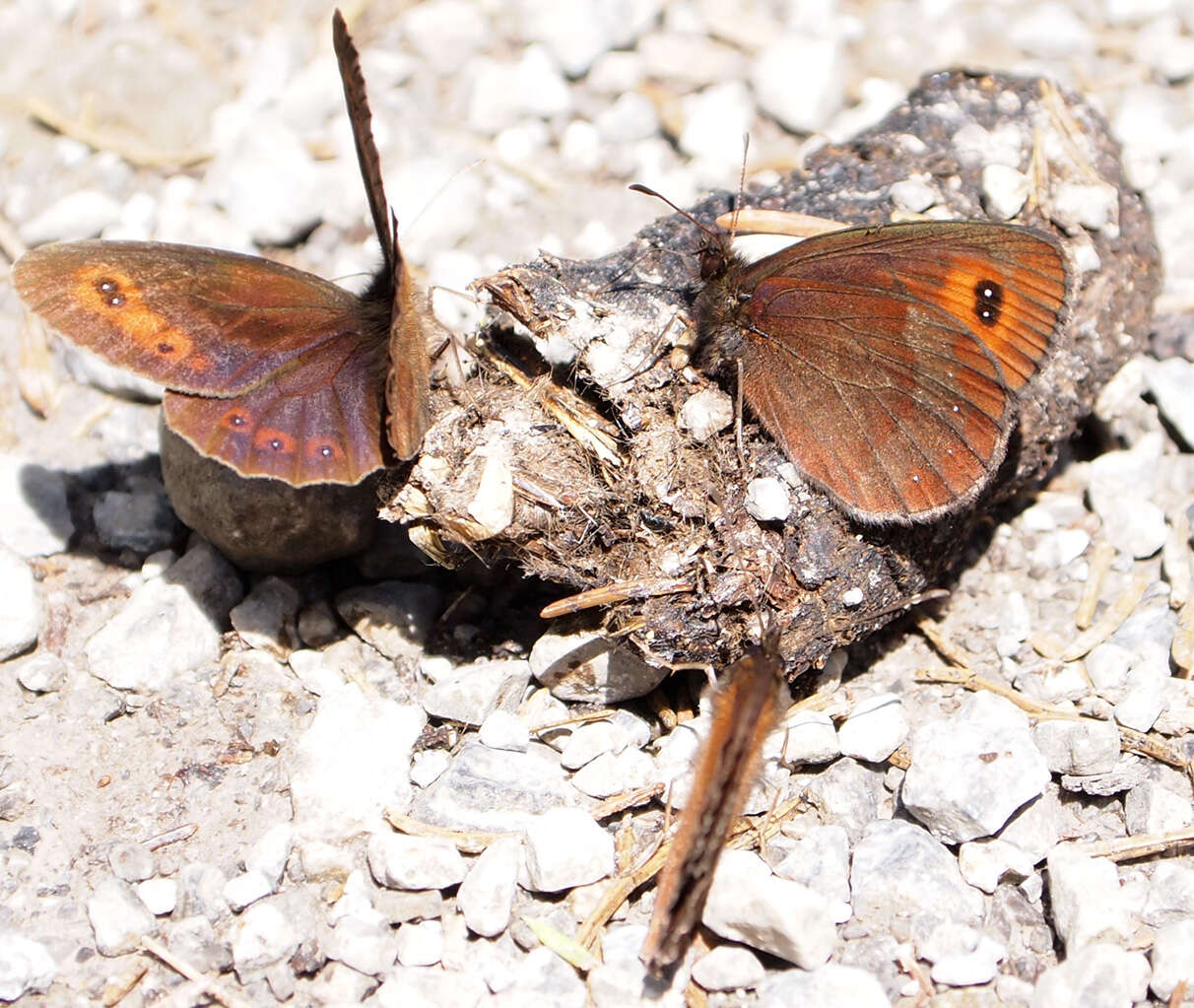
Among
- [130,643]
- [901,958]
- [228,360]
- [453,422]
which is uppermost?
[228,360]

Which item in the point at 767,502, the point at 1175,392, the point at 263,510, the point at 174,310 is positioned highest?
the point at 174,310

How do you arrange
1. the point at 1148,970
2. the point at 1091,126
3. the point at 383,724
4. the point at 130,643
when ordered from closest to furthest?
the point at 1148,970 < the point at 383,724 < the point at 130,643 < the point at 1091,126

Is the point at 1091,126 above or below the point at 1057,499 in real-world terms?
above

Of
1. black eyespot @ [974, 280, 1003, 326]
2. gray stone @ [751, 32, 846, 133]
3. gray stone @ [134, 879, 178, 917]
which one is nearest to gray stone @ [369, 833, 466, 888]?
gray stone @ [134, 879, 178, 917]

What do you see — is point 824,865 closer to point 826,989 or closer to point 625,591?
point 826,989

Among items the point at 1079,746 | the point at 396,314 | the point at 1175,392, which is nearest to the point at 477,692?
the point at 396,314

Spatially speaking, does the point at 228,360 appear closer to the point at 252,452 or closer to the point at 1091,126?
the point at 252,452

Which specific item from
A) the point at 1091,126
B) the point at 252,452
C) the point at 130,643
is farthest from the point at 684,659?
the point at 1091,126
